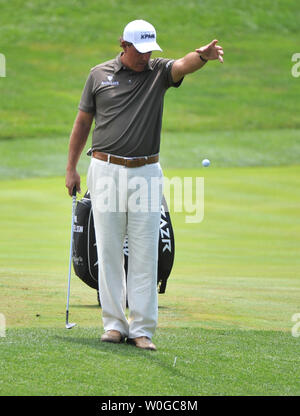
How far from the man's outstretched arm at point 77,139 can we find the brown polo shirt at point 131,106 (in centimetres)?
18

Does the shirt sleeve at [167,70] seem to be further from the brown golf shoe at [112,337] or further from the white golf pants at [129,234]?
the brown golf shoe at [112,337]

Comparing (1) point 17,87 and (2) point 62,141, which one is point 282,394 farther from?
(1) point 17,87

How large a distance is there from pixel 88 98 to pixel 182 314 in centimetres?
199

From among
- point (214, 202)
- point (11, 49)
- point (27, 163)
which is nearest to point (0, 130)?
point (27, 163)

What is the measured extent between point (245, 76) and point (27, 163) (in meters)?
14.6

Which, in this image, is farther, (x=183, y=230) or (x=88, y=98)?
(x=183, y=230)

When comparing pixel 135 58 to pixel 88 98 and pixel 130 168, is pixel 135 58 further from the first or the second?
pixel 130 168

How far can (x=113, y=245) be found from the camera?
5.76 meters

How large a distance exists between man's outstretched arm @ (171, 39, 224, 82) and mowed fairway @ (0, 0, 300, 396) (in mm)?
1670

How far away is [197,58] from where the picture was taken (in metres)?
5.43

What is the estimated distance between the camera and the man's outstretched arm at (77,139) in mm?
5828
